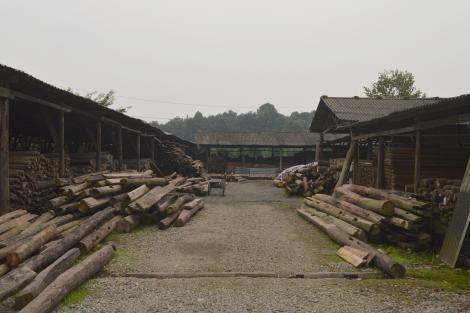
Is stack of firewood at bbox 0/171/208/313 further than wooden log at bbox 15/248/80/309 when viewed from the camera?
Yes

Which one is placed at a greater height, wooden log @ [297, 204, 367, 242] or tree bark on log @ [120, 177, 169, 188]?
tree bark on log @ [120, 177, 169, 188]

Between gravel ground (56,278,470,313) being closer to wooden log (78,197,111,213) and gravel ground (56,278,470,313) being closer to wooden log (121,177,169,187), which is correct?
wooden log (78,197,111,213)

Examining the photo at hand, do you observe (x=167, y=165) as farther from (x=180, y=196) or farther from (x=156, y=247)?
(x=156, y=247)

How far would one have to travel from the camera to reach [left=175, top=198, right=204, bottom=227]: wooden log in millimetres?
9492

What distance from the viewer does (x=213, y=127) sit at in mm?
81938

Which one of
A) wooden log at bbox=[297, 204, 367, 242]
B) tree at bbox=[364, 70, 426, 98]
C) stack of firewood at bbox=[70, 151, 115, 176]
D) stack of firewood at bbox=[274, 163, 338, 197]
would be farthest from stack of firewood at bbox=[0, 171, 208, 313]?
tree at bbox=[364, 70, 426, 98]

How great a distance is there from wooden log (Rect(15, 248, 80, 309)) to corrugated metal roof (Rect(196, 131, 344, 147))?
26309 millimetres

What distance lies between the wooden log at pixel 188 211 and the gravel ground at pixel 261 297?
4.12m

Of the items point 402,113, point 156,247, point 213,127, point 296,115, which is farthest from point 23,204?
point 296,115

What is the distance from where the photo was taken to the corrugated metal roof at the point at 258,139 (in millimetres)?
32375

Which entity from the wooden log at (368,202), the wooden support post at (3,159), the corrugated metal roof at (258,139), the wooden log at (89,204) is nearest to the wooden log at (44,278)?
the wooden log at (89,204)

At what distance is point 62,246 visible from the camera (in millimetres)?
6000

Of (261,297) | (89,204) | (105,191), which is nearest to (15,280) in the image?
(261,297)

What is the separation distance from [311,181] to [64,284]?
14.1 meters
